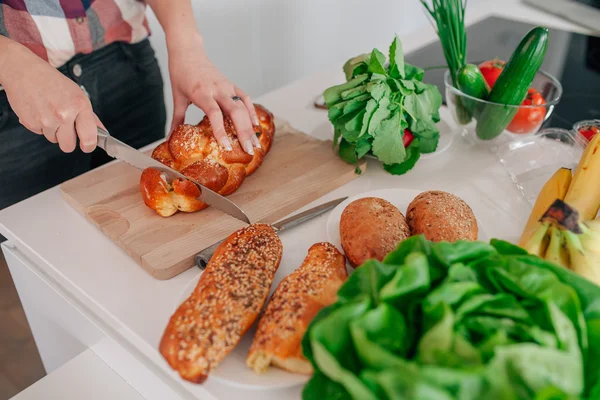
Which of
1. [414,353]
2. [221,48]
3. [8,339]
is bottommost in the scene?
[8,339]

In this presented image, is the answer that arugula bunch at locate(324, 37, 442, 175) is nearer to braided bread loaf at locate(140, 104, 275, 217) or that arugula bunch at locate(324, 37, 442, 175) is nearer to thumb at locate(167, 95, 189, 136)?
braided bread loaf at locate(140, 104, 275, 217)

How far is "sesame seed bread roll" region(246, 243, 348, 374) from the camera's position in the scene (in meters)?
0.69

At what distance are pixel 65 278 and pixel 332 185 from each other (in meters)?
0.55

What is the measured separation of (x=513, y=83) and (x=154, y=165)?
78cm

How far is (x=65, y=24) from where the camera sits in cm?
121

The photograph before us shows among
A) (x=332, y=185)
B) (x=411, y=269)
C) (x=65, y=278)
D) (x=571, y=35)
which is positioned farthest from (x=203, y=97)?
(x=571, y=35)

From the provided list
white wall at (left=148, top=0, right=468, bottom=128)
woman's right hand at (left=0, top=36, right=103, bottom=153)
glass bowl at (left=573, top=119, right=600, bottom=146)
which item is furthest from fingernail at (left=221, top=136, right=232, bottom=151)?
white wall at (left=148, top=0, right=468, bottom=128)

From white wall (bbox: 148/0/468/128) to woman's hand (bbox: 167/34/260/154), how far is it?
0.93m

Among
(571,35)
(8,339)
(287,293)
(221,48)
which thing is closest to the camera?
(287,293)

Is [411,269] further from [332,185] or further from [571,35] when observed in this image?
[571,35]

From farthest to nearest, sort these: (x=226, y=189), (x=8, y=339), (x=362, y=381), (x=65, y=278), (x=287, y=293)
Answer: (x=8, y=339) < (x=226, y=189) < (x=65, y=278) < (x=287, y=293) < (x=362, y=381)

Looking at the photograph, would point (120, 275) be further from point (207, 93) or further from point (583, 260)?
point (583, 260)

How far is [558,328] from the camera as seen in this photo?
0.57m

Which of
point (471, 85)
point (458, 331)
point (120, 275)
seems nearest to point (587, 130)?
point (471, 85)
